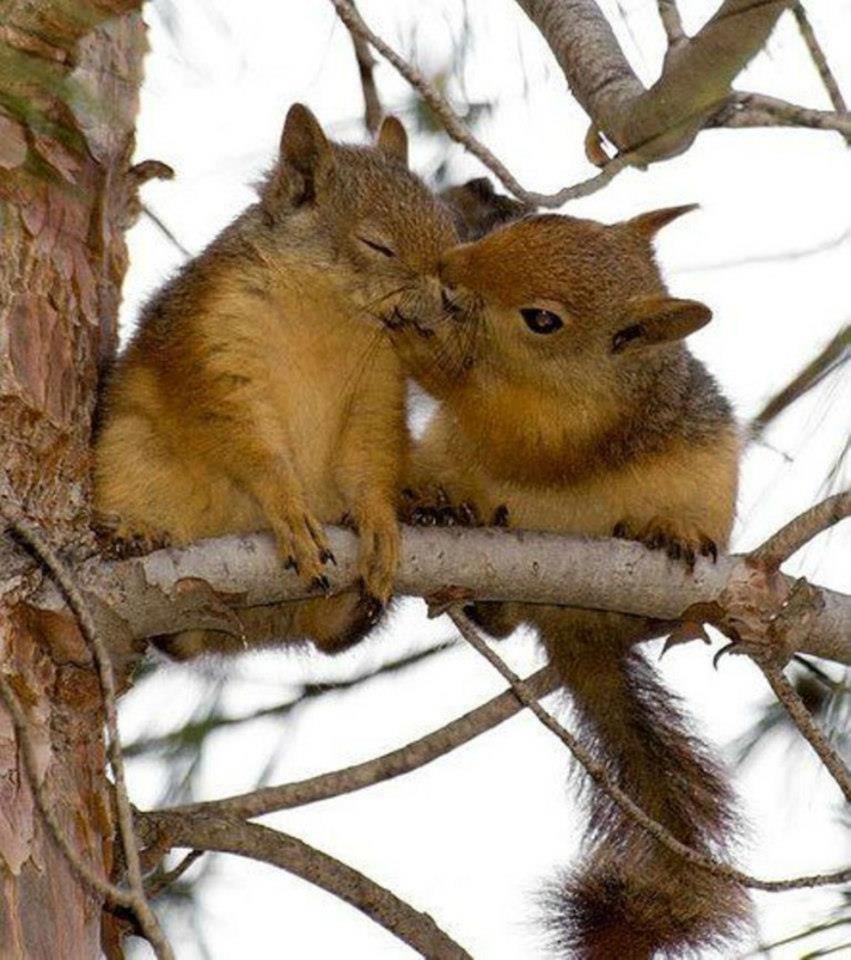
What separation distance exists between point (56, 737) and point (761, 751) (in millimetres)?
1036

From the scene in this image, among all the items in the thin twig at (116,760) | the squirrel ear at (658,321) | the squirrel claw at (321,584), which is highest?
the squirrel ear at (658,321)

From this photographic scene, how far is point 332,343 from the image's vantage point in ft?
9.86

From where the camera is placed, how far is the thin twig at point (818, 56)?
2309mm

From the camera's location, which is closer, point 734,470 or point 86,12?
point 86,12

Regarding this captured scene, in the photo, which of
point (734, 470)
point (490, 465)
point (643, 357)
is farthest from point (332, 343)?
point (734, 470)

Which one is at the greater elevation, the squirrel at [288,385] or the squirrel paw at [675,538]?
the squirrel at [288,385]

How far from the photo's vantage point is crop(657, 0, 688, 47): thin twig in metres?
2.68

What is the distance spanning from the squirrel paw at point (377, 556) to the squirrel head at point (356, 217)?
1.34 feet

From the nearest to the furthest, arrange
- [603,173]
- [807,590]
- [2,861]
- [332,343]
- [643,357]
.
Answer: [2,861], [603,173], [807,590], [332,343], [643,357]

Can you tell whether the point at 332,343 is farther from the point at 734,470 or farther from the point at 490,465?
the point at 734,470

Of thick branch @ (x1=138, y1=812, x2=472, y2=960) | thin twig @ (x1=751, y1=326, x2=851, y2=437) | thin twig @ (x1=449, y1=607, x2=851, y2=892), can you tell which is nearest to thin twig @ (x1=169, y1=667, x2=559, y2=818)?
thick branch @ (x1=138, y1=812, x2=472, y2=960)

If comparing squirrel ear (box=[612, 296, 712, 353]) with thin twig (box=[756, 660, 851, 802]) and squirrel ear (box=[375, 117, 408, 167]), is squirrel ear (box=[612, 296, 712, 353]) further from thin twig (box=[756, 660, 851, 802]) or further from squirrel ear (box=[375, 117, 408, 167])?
thin twig (box=[756, 660, 851, 802])

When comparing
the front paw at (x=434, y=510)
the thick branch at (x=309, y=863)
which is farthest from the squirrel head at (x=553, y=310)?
the thick branch at (x=309, y=863)

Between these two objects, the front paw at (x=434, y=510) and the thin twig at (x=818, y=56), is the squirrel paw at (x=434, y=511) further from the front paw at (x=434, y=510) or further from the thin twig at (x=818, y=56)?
the thin twig at (x=818, y=56)
